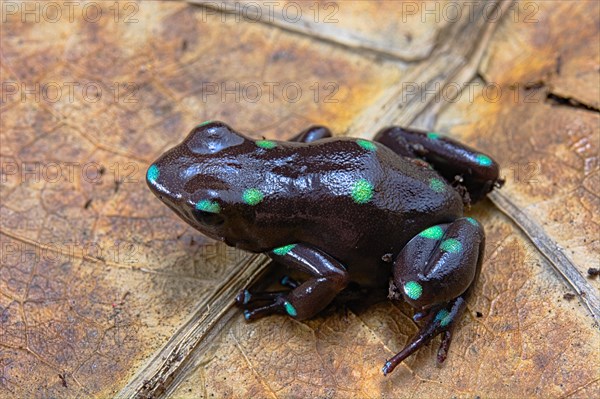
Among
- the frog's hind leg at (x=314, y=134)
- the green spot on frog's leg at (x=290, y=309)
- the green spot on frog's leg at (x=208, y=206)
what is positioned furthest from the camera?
the frog's hind leg at (x=314, y=134)

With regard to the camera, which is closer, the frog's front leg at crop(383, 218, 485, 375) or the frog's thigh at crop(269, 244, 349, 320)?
the frog's front leg at crop(383, 218, 485, 375)

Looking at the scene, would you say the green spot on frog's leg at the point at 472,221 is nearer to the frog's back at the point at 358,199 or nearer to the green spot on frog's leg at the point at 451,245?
the frog's back at the point at 358,199

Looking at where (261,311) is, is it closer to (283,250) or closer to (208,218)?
(283,250)

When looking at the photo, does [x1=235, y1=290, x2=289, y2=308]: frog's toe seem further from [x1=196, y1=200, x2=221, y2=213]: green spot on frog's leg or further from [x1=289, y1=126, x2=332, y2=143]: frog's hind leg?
[x1=289, y1=126, x2=332, y2=143]: frog's hind leg

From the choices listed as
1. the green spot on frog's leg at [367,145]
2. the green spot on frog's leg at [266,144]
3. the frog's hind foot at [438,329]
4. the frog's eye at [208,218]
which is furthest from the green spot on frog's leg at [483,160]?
the frog's eye at [208,218]

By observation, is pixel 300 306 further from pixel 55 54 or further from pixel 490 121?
pixel 55 54

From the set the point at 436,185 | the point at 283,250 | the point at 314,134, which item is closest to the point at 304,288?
the point at 283,250

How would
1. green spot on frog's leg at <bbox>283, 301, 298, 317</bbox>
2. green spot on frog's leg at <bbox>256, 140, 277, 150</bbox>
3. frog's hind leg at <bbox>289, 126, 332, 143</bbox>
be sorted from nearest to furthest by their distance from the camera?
green spot on frog's leg at <bbox>283, 301, 298, 317</bbox> < green spot on frog's leg at <bbox>256, 140, 277, 150</bbox> < frog's hind leg at <bbox>289, 126, 332, 143</bbox>

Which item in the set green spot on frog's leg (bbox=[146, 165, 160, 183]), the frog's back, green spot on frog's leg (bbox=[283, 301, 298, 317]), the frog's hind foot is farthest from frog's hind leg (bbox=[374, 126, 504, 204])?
green spot on frog's leg (bbox=[146, 165, 160, 183])

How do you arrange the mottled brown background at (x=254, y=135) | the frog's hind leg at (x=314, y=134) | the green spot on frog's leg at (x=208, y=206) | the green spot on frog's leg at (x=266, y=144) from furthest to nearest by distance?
the frog's hind leg at (x=314, y=134), the green spot on frog's leg at (x=266, y=144), the green spot on frog's leg at (x=208, y=206), the mottled brown background at (x=254, y=135)

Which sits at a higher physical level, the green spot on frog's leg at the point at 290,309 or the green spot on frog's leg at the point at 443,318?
the green spot on frog's leg at the point at 443,318
